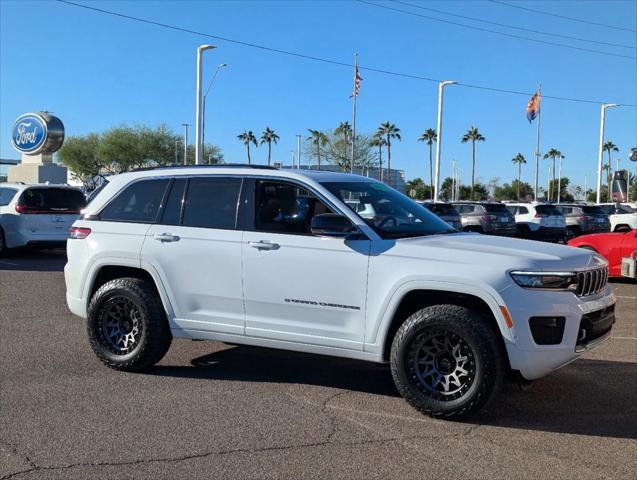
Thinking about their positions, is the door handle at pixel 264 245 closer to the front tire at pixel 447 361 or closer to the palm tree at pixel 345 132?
the front tire at pixel 447 361

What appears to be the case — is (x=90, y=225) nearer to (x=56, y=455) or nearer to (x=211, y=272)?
(x=211, y=272)

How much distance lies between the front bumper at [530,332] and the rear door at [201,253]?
88.8 inches

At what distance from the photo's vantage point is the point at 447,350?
5.17 m

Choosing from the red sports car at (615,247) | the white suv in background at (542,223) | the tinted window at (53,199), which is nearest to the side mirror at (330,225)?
the red sports car at (615,247)

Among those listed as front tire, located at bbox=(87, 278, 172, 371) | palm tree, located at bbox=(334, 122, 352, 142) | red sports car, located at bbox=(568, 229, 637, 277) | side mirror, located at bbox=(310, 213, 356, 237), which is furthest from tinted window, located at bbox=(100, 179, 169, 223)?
palm tree, located at bbox=(334, 122, 352, 142)

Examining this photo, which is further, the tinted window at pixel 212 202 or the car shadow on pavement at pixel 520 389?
the tinted window at pixel 212 202

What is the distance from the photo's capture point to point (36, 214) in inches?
615

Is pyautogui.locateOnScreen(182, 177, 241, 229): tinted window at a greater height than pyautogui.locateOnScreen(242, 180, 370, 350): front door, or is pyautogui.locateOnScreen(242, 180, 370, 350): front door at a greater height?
pyautogui.locateOnScreen(182, 177, 241, 229): tinted window

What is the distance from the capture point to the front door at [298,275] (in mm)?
5387

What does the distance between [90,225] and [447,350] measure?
11.9ft

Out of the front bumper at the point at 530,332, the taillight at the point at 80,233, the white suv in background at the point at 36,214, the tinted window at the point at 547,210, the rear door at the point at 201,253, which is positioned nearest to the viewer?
the front bumper at the point at 530,332

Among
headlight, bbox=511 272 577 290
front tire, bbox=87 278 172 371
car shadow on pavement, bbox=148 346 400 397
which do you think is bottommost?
car shadow on pavement, bbox=148 346 400 397

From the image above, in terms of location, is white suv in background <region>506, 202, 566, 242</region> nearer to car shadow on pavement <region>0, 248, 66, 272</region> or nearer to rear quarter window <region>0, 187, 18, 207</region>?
car shadow on pavement <region>0, 248, 66, 272</region>

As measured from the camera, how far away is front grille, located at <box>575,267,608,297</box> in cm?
507
